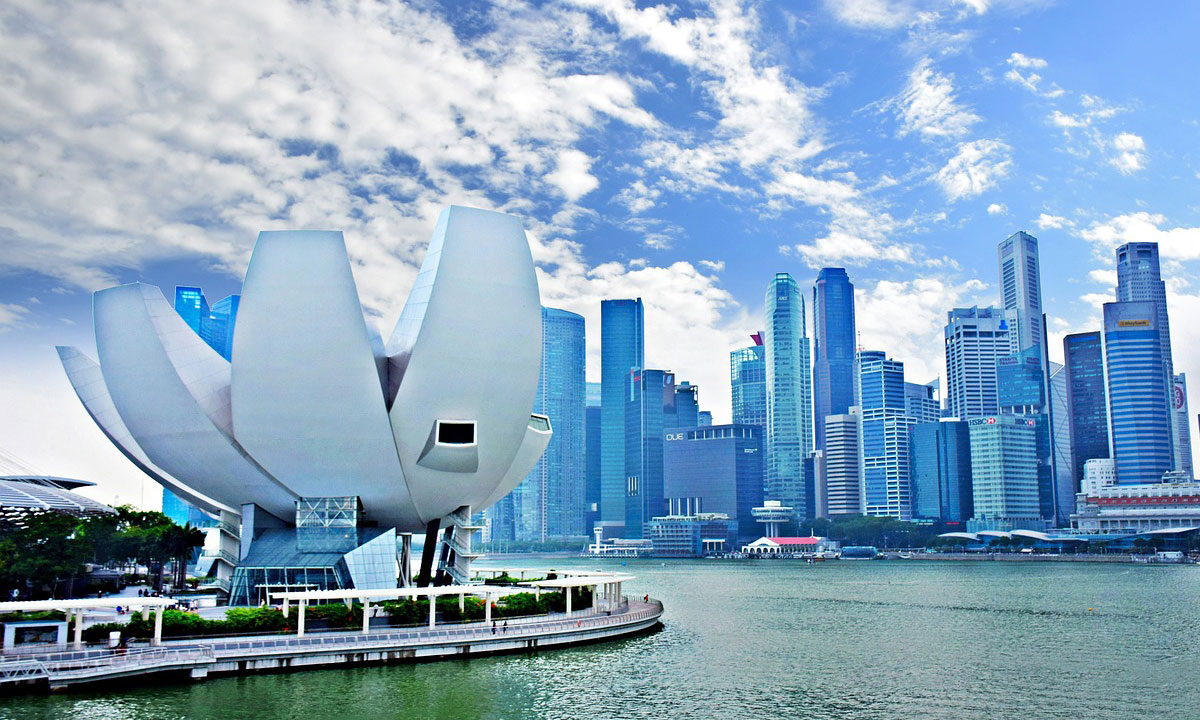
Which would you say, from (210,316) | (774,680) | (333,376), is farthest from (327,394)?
(210,316)

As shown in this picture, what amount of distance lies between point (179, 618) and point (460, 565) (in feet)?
54.5

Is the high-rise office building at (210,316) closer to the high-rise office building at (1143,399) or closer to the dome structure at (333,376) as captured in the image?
the dome structure at (333,376)

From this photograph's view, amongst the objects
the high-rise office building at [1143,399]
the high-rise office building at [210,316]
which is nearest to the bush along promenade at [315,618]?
the high-rise office building at [210,316]

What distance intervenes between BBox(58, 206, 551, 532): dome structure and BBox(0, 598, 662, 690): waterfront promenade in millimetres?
9113

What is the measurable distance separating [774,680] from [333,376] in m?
20.2

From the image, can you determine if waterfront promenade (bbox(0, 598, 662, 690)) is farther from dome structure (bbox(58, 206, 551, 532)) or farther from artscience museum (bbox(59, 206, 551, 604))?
dome structure (bbox(58, 206, 551, 532))

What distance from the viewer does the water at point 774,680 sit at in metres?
27.7

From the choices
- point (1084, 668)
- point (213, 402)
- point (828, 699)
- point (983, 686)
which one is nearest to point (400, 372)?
point (213, 402)

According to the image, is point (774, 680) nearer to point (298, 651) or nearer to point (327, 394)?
point (298, 651)

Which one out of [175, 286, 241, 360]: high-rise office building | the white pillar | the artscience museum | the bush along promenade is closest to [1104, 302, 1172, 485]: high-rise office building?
[175, 286, 241, 360]: high-rise office building

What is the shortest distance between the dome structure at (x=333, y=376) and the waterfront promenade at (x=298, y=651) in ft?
29.9

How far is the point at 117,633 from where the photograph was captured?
31.4 m

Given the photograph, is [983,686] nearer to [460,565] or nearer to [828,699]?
[828,699]

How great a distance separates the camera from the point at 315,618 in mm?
35594
